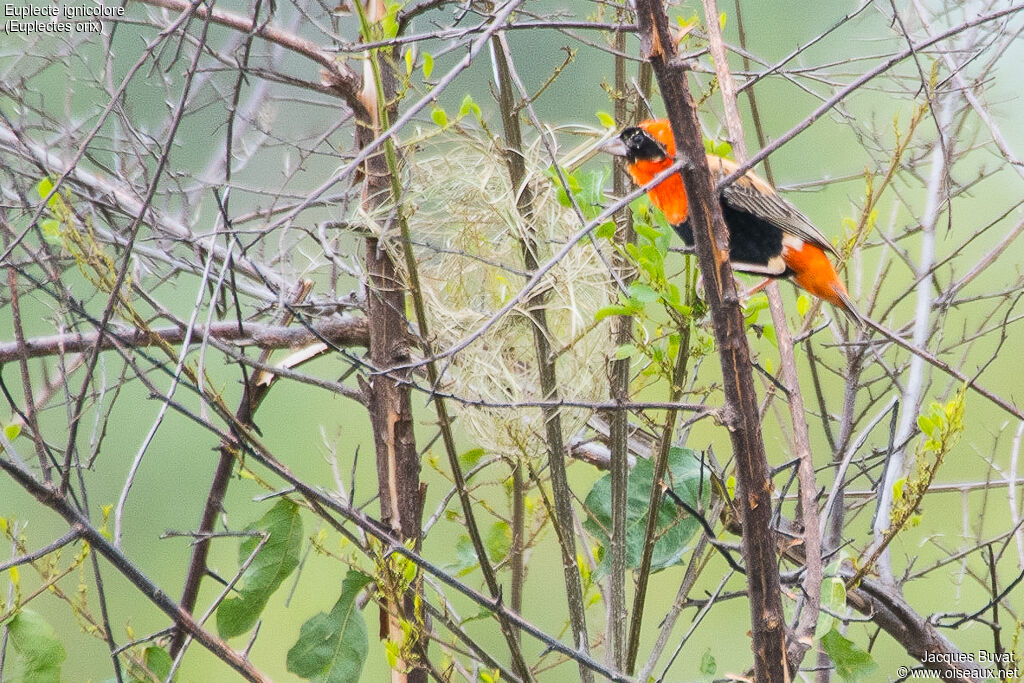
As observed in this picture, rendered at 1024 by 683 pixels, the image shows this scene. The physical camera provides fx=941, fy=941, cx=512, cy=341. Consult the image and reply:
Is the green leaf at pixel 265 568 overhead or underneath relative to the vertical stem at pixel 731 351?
underneath

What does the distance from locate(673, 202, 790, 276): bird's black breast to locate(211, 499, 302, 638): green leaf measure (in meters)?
0.88

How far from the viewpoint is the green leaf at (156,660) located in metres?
1.35

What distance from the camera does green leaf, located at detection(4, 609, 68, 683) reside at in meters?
1.22

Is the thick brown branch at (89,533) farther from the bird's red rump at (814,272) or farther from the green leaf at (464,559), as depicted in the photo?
the bird's red rump at (814,272)

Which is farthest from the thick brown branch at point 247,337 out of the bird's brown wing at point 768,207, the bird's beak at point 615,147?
the bird's brown wing at point 768,207

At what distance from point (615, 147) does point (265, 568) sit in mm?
806

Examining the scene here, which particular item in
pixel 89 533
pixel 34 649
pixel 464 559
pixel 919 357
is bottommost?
pixel 34 649

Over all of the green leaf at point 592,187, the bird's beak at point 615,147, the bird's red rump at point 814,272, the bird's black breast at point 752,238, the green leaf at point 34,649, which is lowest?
the green leaf at point 34,649

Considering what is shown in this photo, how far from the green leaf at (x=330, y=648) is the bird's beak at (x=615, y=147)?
2.35ft

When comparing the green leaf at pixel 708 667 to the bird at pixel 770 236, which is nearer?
the green leaf at pixel 708 667

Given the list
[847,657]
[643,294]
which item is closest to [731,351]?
[643,294]

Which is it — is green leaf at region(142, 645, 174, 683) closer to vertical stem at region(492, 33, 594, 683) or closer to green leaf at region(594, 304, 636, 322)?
vertical stem at region(492, 33, 594, 683)

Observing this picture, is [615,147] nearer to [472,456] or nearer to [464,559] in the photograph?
[472,456]

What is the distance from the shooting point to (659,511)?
50.0 inches
